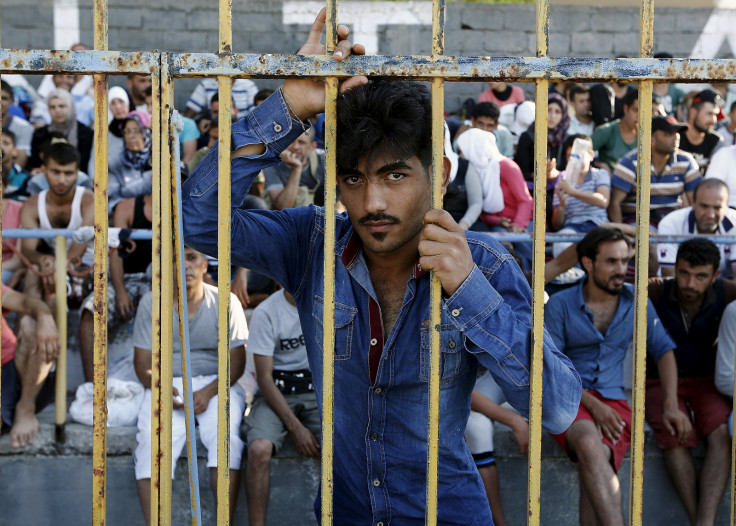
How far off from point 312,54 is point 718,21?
1126cm

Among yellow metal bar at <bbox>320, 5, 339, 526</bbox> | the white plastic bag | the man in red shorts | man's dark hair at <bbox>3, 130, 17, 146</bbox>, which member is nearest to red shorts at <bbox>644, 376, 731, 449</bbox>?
the man in red shorts

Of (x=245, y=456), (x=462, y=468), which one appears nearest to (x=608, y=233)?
(x=245, y=456)

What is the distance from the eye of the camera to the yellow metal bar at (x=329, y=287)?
81.6 inches

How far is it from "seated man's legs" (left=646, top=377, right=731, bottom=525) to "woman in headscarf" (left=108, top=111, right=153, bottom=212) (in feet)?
13.0

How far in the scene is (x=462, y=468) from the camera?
2490 millimetres

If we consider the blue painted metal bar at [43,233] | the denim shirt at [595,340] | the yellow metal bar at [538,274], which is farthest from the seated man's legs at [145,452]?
the yellow metal bar at [538,274]

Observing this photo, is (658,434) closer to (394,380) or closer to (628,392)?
(628,392)

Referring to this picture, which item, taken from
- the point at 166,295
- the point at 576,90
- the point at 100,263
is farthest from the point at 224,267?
the point at 576,90

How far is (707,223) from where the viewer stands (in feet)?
19.0

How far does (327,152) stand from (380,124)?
0.22 m

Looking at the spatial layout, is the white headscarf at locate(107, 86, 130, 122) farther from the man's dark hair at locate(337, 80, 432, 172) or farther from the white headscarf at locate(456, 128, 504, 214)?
the man's dark hair at locate(337, 80, 432, 172)

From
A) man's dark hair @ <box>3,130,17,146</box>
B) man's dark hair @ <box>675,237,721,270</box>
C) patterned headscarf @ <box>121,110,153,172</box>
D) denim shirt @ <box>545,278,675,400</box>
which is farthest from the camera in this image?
man's dark hair @ <box>3,130,17,146</box>

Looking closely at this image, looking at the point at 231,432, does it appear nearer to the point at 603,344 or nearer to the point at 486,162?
the point at 603,344

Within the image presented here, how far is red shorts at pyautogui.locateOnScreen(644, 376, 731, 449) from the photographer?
191 inches
